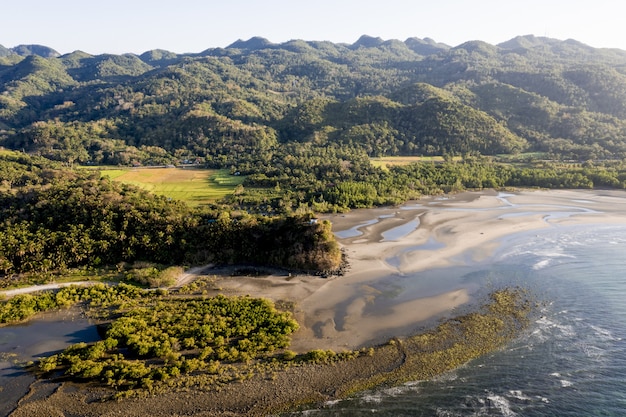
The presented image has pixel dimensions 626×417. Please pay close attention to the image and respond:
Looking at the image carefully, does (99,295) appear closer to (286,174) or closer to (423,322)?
(423,322)

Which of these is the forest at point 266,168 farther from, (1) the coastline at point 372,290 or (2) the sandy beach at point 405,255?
(1) the coastline at point 372,290

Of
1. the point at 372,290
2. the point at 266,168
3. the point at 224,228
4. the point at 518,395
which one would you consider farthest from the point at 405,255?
the point at 266,168

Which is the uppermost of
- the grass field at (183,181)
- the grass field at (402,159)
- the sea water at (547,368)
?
the grass field at (402,159)

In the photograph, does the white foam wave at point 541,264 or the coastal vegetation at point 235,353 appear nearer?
the coastal vegetation at point 235,353

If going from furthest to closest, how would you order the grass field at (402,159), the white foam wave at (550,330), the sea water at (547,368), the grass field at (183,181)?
the grass field at (402,159)
the grass field at (183,181)
the white foam wave at (550,330)
the sea water at (547,368)

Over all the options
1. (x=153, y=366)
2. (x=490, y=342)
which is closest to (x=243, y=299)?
(x=153, y=366)

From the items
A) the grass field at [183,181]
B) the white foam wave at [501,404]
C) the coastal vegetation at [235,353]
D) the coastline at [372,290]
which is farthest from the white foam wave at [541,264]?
the grass field at [183,181]

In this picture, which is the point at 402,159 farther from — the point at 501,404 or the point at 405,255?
the point at 501,404
